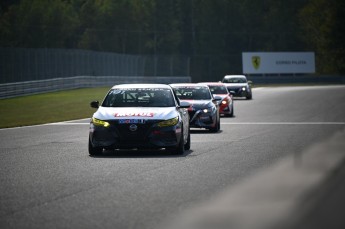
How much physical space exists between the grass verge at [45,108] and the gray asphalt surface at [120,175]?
8774 mm

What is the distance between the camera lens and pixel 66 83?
205 ft

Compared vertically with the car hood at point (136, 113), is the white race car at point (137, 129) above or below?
below

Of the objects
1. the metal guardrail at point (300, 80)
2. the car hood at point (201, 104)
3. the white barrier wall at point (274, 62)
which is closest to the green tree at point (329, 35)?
the white barrier wall at point (274, 62)

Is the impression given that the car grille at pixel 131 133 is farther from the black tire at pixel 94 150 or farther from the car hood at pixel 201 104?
the car hood at pixel 201 104

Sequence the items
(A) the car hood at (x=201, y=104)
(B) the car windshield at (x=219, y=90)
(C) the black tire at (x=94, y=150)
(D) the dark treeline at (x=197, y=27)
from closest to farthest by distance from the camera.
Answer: (C) the black tire at (x=94, y=150) → (A) the car hood at (x=201, y=104) → (B) the car windshield at (x=219, y=90) → (D) the dark treeline at (x=197, y=27)

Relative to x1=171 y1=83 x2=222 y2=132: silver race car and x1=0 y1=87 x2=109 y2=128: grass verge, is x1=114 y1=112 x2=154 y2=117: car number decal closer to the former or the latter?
x1=171 y1=83 x2=222 y2=132: silver race car

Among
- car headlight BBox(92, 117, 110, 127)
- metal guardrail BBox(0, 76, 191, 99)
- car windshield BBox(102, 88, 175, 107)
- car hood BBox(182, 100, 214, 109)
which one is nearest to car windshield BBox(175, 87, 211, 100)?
car hood BBox(182, 100, 214, 109)

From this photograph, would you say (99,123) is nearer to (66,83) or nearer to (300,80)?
(66,83)

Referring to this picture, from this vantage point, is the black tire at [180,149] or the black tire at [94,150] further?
the black tire at [180,149]

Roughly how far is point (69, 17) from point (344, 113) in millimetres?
94445

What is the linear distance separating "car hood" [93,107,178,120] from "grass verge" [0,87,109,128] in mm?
12716

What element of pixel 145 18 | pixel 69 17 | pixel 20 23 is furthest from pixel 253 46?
pixel 20 23

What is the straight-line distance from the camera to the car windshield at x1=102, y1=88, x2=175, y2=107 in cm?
1848

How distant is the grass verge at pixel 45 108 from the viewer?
112ft
